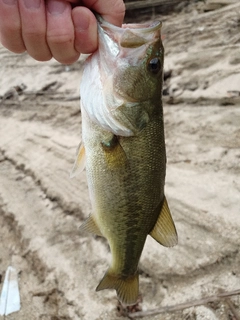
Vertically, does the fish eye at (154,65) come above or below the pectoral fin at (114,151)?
above

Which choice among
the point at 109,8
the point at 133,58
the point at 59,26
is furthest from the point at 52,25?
the point at 133,58

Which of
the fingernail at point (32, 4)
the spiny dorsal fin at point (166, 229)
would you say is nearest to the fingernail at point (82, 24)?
the fingernail at point (32, 4)

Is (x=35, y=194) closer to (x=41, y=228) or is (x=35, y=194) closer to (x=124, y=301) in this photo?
(x=41, y=228)

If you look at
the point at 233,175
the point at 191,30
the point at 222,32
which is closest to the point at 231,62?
the point at 222,32

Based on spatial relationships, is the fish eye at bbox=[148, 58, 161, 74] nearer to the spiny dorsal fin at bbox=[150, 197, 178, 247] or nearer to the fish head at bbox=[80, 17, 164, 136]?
the fish head at bbox=[80, 17, 164, 136]

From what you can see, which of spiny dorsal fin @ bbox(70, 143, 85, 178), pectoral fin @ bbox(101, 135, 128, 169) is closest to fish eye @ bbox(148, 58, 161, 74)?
pectoral fin @ bbox(101, 135, 128, 169)

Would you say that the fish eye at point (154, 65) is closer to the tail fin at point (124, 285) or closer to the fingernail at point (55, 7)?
the fingernail at point (55, 7)
